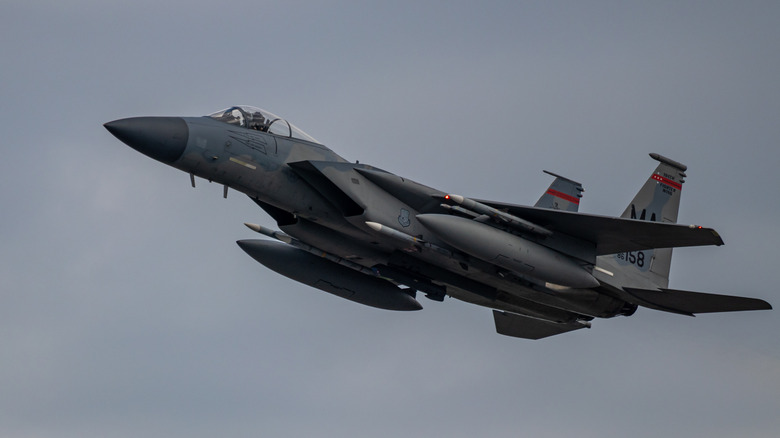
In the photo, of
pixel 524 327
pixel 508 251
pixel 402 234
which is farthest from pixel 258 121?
pixel 524 327

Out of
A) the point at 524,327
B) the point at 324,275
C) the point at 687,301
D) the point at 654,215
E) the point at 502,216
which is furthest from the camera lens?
the point at 524,327

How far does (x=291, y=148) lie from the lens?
19.9 meters

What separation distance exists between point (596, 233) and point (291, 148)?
621cm

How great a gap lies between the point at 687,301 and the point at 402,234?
6.49 meters

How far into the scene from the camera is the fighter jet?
1917 centimetres

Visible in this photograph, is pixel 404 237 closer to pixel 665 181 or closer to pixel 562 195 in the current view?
pixel 562 195

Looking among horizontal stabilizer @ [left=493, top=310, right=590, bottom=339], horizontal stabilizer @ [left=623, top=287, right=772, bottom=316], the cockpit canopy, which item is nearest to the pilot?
the cockpit canopy

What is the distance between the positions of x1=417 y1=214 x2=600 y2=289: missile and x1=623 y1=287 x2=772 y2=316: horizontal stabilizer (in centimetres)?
150

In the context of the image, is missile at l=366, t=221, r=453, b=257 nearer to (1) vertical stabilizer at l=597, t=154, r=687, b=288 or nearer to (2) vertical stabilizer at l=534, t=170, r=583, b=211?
(2) vertical stabilizer at l=534, t=170, r=583, b=211

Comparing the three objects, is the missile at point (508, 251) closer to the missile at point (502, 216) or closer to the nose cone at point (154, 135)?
the missile at point (502, 216)

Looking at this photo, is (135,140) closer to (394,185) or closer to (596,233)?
(394,185)

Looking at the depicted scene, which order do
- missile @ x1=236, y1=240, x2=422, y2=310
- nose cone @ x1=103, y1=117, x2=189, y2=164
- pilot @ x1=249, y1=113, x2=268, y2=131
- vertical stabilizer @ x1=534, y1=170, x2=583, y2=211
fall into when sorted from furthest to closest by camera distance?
vertical stabilizer @ x1=534, y1=170, x2=583, y2=211
missile @ x1=236, y1=240, x2=422, y2=310
pilot @ x1=249, y1=113, x2=268, y2=131
nose cone @ x1=103, y1=117, x2=189, y2=164

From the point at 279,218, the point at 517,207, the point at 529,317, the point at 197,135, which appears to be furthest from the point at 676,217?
the point at 197,135

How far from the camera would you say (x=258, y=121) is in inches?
783
